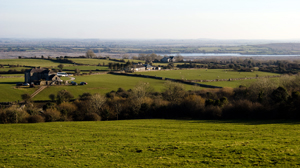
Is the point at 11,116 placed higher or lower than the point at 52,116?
higher

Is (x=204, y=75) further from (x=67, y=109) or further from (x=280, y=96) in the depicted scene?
(x=67, y=109)

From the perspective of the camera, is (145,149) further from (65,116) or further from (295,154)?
(65,116)

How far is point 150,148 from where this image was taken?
17469mm

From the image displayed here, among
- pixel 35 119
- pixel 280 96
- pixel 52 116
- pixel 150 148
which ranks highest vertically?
pixel 280 96

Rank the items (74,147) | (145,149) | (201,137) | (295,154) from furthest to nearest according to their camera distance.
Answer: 1. (201,137)
2. (74,147)
3. (145,149)
4. (295,154)

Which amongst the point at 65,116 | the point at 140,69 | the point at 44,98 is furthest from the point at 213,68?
the point at 65,116

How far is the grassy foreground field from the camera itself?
14.4 metres

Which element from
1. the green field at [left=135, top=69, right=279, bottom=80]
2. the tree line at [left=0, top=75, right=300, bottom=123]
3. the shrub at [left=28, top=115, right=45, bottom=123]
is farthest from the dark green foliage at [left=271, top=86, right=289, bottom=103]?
the green field at [left=135, top=69, right=279, bottom=80]

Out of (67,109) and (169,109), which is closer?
(67,109)

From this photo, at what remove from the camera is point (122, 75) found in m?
86.2

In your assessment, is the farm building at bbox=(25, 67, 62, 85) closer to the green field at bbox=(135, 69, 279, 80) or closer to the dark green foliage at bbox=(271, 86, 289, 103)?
the green field at bbox=(135, 69, 279, 80)

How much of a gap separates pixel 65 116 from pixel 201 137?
20.5 meters

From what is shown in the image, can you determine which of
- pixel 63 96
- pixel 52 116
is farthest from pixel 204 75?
pixel 52 116

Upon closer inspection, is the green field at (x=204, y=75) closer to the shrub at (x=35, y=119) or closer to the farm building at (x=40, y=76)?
the farm building at (x=40, y=76)
